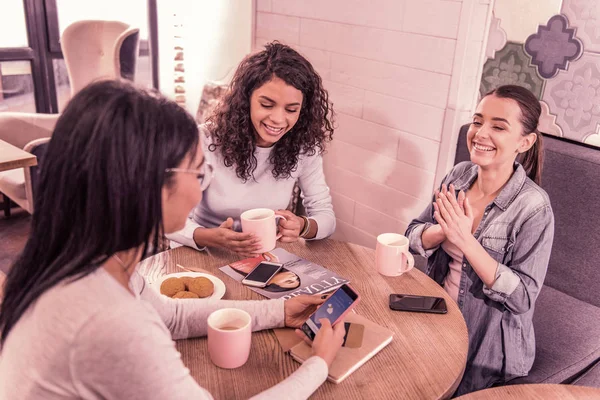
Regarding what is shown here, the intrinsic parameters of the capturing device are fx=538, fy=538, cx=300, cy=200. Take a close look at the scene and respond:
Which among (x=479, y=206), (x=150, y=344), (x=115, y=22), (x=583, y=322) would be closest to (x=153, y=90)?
(x=150, y=344)

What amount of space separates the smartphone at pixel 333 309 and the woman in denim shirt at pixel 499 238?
49cm

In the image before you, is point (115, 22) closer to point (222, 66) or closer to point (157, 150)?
point (222, 66)

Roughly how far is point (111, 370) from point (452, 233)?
1.03 meters

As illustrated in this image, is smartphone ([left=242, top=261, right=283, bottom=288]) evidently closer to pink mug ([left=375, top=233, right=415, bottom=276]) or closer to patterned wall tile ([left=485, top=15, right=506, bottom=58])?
pink mug ([left=375, top=233, right=415, bottom=276])

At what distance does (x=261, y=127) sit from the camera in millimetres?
1817

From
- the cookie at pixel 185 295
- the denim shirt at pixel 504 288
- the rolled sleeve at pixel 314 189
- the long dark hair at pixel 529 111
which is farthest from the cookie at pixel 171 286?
the long dark hair at pixel 529 111

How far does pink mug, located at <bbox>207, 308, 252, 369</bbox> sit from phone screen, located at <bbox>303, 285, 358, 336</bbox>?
0.15m

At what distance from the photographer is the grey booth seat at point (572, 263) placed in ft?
5.78

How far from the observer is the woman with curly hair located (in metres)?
1.78

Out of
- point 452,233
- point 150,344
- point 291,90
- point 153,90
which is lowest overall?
point 452,233

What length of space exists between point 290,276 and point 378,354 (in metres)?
0.38

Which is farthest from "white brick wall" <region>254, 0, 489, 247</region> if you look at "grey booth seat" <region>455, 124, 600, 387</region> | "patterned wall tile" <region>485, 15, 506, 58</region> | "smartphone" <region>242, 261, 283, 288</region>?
"smartphone" <region>242, 261, 283, 288</region>

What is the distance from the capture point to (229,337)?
3.44ft

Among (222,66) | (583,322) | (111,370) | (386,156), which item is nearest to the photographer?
(111,370)
